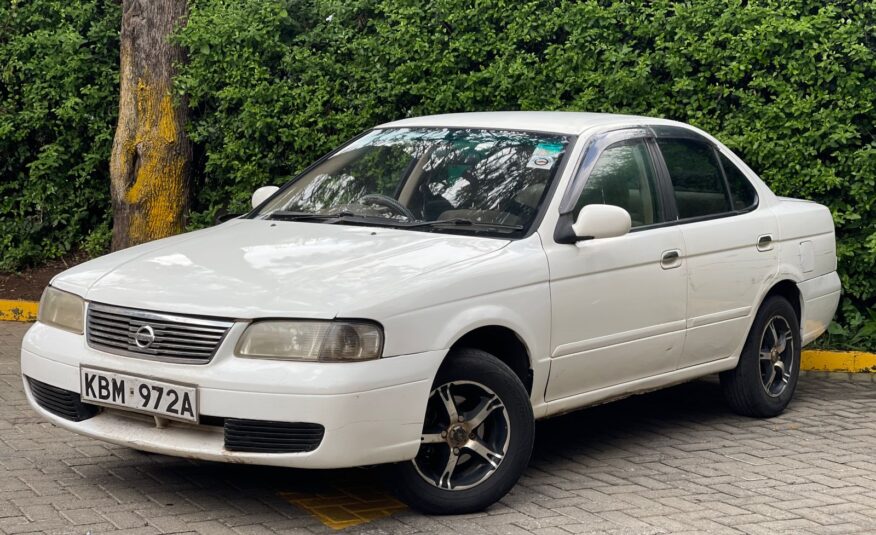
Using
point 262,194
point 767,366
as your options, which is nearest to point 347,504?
point 262,194

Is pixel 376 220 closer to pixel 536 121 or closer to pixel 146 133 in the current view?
pixel 536 121

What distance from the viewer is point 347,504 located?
18.5 ft

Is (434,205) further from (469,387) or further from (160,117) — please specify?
(160,117)

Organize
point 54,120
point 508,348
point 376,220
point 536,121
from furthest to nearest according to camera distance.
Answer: point 54,120, point 536,121, point 376,220, point 508,348

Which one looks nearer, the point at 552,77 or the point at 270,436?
the point at 270,436

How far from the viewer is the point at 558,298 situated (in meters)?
5.89

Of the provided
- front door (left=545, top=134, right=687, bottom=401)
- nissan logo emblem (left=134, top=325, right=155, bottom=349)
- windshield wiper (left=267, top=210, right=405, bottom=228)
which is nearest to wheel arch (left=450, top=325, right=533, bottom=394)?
front door (left=545, top=134, right=687, bottom=401)

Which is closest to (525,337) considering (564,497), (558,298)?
(558,298)

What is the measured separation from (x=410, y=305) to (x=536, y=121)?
189 centimetres

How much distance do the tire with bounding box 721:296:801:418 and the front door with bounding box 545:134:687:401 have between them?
856 millimetres

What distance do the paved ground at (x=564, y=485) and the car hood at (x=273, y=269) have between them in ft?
2.92

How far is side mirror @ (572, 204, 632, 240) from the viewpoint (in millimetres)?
5906

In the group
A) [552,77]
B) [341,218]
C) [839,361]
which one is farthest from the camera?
[552,77]

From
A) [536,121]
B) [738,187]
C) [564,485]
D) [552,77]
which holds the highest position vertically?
[552,77]
